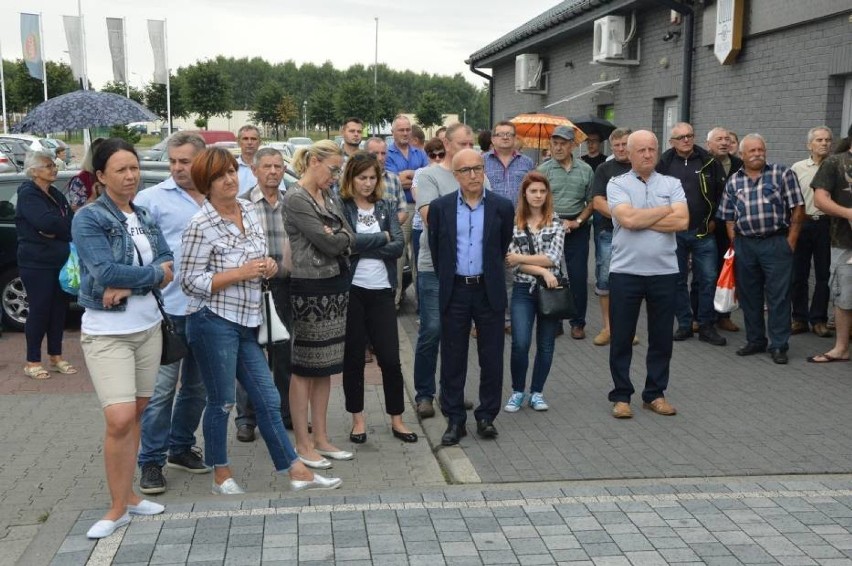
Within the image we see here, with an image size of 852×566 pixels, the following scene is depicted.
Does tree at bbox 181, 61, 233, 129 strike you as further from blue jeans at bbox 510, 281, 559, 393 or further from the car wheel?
blue jeans at bbox 510, 281, 559, 393

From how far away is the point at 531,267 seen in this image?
6586 mm

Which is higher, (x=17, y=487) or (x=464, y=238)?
(x=464, y=238)

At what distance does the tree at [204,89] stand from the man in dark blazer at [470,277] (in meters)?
52.7

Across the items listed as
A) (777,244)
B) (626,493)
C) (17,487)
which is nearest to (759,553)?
(626,493)

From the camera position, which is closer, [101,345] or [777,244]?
[101,345]

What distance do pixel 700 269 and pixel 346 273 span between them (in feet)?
15.0

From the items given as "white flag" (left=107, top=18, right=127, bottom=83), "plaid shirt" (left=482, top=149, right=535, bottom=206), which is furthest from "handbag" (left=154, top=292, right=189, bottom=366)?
"white flag" (left=107, top=18, right=127, bottom=83)

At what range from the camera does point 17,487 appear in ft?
17.6

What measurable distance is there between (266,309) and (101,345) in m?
0.87

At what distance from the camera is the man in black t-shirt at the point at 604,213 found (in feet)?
28.6

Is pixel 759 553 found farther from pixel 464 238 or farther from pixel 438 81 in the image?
pixel 438 81

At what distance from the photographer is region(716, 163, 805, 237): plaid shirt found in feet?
26.7

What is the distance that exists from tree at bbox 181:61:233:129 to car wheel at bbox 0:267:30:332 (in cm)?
4824

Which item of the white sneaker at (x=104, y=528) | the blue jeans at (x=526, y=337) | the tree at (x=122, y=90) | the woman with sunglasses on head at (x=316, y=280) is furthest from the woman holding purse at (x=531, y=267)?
the tree at (x=122, y=90)
